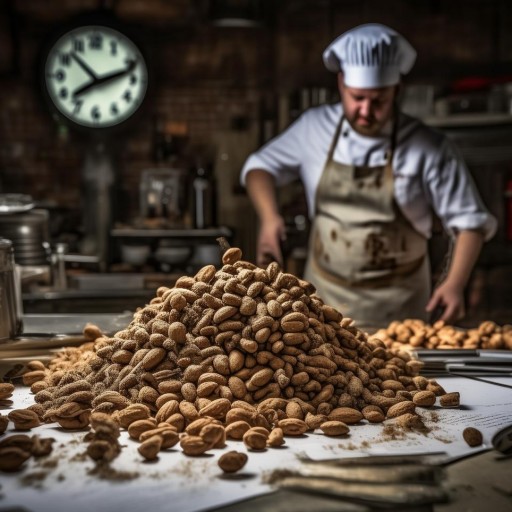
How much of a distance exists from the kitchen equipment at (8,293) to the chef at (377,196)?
52.6 inches

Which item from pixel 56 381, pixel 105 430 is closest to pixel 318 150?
pixel 56 381

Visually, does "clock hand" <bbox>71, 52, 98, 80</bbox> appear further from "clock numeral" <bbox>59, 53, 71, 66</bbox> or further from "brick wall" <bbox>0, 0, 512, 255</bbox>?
"brick wall" <bbox>0, 0, 512, 255</bbox>

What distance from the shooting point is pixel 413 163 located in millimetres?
3068

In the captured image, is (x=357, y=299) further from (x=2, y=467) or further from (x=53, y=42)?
(x=53, y=42)

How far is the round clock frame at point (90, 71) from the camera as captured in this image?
5.02 m

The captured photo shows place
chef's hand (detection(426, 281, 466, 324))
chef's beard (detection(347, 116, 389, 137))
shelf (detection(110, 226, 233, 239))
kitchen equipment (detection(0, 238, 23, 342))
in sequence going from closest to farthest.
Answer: kitchen equipment (detection(0, 238, 23, 342)), chef's hand (detection(426, 281, 466, 324)), chef's beard (detection(347, 116, 389, 137)), shelf (detection(110, 226, 233, 239))

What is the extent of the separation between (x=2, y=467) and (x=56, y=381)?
394 millimetres

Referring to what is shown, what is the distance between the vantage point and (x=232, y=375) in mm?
1342

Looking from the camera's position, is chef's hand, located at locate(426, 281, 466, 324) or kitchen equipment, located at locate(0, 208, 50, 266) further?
kitchen equipment, located at locate(0, 208, 50, 266)


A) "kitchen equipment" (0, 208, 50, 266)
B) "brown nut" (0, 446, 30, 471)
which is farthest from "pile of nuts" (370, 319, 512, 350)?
"kitchen equipment" (0, 208, 50, 266)

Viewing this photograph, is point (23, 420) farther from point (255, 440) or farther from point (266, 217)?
point (266, 217)

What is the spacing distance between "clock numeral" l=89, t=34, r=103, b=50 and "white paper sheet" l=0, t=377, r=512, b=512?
413cm

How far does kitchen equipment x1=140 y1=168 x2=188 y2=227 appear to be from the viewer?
5.07m

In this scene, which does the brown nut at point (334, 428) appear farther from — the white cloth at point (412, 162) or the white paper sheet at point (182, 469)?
the white cloth at point (412, 162)
